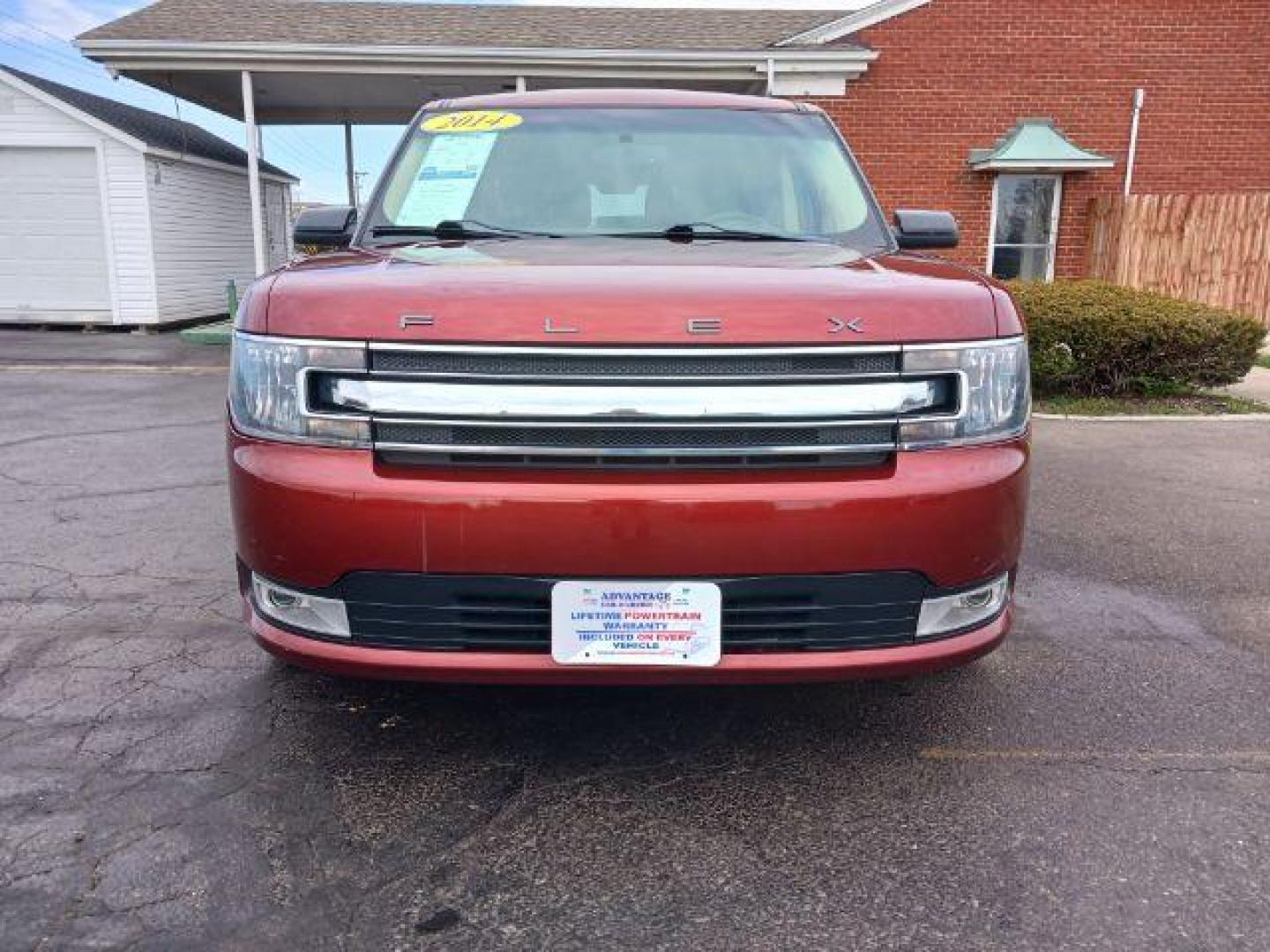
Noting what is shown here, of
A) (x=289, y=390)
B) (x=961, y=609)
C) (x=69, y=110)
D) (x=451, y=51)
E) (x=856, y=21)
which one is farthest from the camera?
(x=69, y=110)

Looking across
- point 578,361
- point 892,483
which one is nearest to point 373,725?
point 578,361

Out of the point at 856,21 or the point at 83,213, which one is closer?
the point at 856,21

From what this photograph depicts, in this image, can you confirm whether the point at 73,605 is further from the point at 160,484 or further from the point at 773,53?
the point at 773,53

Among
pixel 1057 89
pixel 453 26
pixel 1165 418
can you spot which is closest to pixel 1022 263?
pixel 1057 89

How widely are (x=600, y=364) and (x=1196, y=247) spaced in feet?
42.5

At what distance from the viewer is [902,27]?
12914mm

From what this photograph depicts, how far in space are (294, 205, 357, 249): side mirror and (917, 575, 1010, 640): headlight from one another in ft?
7.99

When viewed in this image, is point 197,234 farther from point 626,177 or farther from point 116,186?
point 626,177

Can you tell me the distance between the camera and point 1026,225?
13.7m

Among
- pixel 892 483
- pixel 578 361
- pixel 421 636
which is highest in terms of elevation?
pixel 578 361

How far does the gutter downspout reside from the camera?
13.2 m

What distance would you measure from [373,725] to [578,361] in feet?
4.44

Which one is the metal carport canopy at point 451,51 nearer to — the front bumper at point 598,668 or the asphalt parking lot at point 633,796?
the asphalt parking lot at point 633,796

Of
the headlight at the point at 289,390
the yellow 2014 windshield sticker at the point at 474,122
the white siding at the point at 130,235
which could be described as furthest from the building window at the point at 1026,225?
the headlight at the point at 289,390
